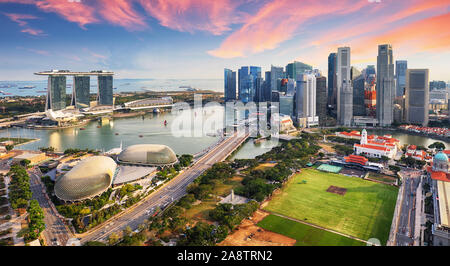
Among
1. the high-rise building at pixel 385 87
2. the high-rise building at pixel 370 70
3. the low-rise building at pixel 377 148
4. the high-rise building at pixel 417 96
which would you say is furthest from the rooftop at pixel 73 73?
the high-rise building at pixel 370 70

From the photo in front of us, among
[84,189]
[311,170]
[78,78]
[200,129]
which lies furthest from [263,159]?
[78,78]

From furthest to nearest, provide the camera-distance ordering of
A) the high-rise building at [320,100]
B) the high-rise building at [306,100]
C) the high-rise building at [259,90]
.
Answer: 1. the high-rise building at [259,90]
2. the high-rise building at [320,100]
3. the high-rise building at [306,100]

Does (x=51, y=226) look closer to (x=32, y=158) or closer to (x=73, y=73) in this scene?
(x=32, y=158)

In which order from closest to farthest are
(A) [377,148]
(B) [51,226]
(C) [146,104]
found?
(B) [51,226] → (A) [377,148] → (C) [146,104]

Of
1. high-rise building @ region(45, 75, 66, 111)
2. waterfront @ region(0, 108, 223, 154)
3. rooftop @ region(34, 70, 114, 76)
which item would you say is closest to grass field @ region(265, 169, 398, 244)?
waterfront @ region(0, 108, 223, 154)

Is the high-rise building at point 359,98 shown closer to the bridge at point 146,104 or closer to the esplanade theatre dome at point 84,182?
the bridge at point 146,104

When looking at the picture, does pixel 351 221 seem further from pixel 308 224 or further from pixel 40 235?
pixel 40 235

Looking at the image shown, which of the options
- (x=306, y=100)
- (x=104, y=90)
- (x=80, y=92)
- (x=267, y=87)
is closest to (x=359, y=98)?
(x=306, y=100)
